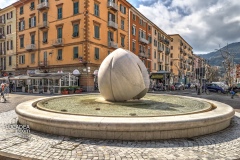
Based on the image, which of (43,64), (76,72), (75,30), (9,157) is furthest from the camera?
(43,64)

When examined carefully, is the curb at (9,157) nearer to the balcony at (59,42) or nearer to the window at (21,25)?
the balcony at (59,42)

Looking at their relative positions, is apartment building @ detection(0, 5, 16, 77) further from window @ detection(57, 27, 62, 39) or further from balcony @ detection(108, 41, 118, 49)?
balcony @ detection(108, 41, 118, 49)

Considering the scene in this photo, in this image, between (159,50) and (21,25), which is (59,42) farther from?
(159,50)

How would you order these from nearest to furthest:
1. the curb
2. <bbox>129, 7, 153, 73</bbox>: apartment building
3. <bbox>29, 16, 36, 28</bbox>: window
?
the curb, <bbox>29, 16, 36, 28</bbox>: window, <bbox>129, 7, 153, 73</bbox>: apartment building

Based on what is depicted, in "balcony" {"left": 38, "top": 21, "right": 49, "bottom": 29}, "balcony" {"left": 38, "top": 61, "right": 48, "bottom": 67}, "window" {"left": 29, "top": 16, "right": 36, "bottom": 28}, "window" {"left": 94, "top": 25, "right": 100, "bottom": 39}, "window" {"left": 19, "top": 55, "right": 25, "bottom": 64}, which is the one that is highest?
"window" {"left": 29, "top": 16, "right": 36, "bottom": 28}

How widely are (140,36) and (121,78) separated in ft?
119

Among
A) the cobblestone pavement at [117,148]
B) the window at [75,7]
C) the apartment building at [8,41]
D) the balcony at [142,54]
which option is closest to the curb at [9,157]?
the cobblestone pavement at [117,148]

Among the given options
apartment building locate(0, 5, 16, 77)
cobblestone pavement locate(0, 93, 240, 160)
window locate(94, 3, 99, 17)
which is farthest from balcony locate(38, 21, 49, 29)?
cobblestone pavement locate(0, 93, 240, 160)

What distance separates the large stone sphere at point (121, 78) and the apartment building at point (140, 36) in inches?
1215

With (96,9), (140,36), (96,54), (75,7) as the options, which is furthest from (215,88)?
(75,7)

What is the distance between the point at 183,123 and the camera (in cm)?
495

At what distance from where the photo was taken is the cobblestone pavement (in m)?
4.02

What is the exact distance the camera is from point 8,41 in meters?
40.5

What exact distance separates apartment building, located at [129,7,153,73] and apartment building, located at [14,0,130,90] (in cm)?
239
